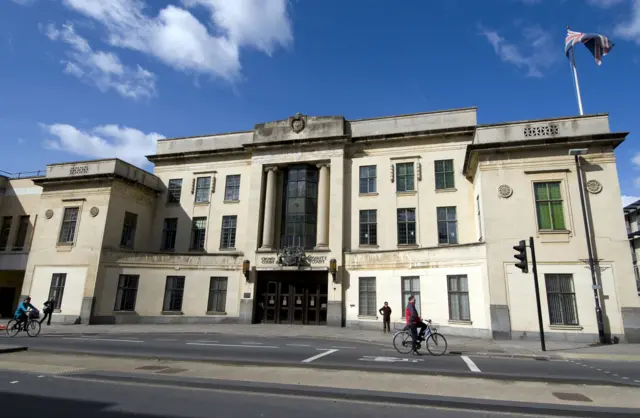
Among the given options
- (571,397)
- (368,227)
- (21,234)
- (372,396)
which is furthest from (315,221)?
(21,234)

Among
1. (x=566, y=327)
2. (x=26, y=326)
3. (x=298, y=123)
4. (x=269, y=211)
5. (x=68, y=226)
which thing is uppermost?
(x=298, y=123)

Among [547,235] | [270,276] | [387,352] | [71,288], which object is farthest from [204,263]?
[547,235]

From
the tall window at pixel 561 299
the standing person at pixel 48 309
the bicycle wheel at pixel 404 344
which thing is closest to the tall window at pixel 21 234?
the standing person at pixel 48 309

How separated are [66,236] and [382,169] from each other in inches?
930

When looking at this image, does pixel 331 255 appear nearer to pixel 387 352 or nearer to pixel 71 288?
pixel 387 352

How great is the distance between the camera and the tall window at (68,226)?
89.7 ft

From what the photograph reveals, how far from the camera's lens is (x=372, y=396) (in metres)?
7.05

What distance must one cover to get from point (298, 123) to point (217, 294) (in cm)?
1425

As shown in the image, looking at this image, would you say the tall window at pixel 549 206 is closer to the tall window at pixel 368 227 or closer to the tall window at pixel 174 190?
the tall window at pixel 368 227

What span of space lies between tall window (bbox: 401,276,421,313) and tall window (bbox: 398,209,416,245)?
2.99 meters

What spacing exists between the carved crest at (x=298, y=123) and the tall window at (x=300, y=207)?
279cm

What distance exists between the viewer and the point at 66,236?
27469mm

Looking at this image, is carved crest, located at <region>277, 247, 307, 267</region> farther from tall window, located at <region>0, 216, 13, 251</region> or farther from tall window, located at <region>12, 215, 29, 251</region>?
tall window, located at <region>0, 216, 13, 251</region>

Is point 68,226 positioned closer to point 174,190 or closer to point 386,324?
point 174,190
